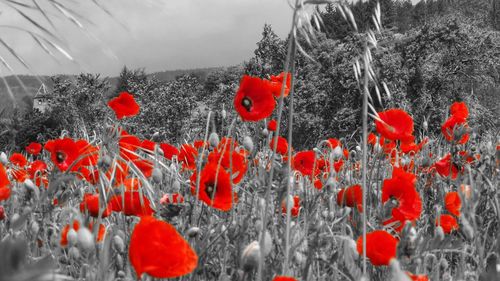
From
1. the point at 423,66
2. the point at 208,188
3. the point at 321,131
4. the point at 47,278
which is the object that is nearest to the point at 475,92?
the point at 423,66

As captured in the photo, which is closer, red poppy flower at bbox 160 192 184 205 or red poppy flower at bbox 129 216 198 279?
red poppy flower at bbox 129 216 198 279

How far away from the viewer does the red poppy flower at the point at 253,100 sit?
1.52m

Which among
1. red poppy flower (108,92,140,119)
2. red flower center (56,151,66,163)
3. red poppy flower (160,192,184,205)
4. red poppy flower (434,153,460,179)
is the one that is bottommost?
red poppy flower (160,192,184,205)

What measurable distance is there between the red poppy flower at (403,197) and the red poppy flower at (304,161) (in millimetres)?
626

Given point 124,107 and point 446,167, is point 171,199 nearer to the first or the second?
point 124,107

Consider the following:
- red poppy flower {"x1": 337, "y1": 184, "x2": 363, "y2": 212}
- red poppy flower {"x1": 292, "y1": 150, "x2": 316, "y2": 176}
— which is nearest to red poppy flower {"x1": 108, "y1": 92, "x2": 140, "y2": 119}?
red poppy flower {"x1": 292, "y1": 150, "x2": 316, "y2": 176}

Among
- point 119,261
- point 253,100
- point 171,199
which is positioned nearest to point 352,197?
point 253,100

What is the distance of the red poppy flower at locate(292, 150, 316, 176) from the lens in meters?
2.18

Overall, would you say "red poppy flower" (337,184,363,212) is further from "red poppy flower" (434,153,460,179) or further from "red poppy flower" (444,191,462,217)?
"red poppy flower" (434,153,460,179)

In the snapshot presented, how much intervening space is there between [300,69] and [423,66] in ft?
7.65

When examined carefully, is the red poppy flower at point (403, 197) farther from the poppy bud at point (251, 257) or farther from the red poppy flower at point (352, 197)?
the poppy bud at point (251, 257)

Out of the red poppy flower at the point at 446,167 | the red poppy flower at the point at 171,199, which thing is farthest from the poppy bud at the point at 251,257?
the red poppy flower at the point at 446,167

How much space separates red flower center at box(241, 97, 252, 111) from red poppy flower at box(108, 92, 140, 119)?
2.89 ft

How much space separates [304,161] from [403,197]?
778 mm
